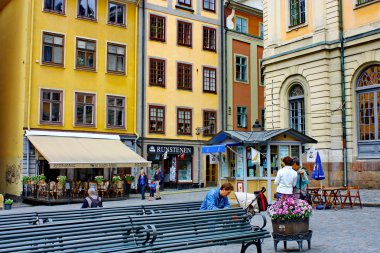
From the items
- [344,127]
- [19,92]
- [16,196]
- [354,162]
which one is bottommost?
[16,196]

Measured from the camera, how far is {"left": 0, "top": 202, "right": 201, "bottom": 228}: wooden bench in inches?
380

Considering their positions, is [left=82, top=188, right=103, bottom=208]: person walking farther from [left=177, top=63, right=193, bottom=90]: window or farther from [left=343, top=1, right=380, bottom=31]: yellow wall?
[left=177, top=63, right=193, bottom=90]: window

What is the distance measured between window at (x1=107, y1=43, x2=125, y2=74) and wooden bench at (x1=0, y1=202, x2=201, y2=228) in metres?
23.0

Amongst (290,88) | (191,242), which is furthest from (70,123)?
(191,242)

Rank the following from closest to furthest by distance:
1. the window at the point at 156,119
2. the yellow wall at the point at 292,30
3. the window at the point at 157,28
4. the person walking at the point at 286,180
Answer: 1. the person walking at the point at 286,180
2. the yellow wall at the point at 292,30
3. the window at the point at 156,119
4. the window at the point at 157,28

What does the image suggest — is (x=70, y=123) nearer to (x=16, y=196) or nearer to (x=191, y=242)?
(x=16, y=196)

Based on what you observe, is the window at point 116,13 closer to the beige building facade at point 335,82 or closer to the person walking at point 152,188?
the beige building facade at point 335,82

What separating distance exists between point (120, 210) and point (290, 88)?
795 inches

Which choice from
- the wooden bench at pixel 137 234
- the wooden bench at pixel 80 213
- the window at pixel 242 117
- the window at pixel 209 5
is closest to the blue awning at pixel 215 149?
the wooden bench at pixel 80 213

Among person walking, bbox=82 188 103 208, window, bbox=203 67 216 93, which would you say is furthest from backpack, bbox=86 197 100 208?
window, bbox=203 67 216 93

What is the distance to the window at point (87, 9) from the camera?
109 feet

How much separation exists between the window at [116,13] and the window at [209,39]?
722 cm

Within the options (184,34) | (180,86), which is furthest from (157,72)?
(184,34)

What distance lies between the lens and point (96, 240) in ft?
25.7
